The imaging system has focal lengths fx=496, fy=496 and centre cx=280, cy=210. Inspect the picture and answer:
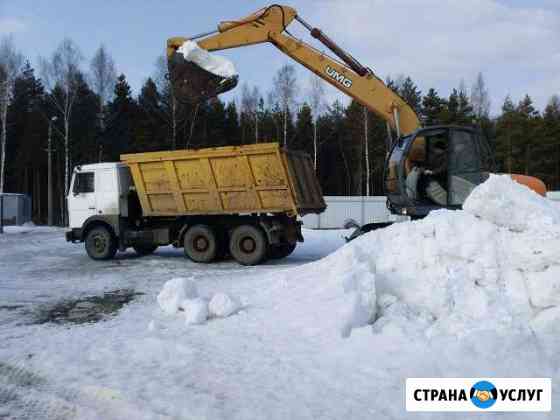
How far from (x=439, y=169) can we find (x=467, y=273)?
4.17 meters

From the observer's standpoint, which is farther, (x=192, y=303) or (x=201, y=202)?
(x=201, y=202)

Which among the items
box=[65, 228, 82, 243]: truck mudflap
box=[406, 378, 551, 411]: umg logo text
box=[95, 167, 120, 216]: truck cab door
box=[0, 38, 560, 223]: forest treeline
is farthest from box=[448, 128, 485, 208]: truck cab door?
box=[0, 38, 560, 223]: forest treeline

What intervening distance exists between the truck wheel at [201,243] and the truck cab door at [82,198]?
2.86m

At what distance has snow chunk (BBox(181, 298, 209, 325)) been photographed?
5723mm

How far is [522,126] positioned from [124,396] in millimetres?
43051

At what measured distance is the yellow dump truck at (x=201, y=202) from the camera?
37.9 feet

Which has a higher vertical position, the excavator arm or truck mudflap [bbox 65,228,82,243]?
the excavator arm

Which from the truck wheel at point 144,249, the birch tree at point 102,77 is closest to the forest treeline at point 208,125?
the birch tree at point 102,77

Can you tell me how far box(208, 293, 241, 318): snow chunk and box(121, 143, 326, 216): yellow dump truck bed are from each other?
557 cm

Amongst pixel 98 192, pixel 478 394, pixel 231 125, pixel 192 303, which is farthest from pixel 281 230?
pixel 231 125

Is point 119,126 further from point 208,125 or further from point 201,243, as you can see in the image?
point 201,243

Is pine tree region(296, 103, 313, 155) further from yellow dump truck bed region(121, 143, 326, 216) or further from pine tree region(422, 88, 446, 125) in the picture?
yellow dump truck bed region(121, 143, 326, 216)

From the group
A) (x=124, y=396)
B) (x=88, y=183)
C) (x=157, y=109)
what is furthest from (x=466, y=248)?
(x=157, y=109)

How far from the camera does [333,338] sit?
4.98 meters
